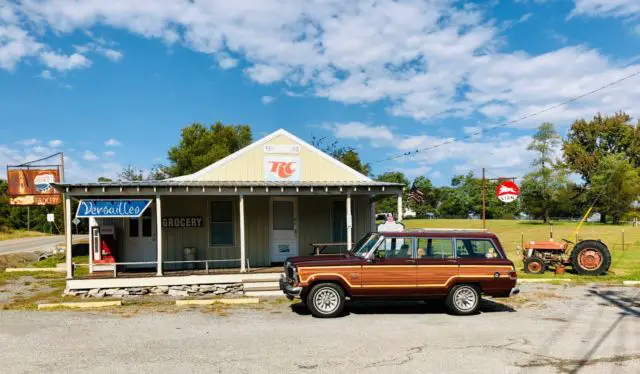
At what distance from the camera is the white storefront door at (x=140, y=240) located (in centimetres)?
1631

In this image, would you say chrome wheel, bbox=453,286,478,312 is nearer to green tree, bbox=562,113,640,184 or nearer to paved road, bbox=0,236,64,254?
paved road, bbox=0,236,64,254

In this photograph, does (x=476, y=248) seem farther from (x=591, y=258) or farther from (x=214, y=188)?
(x=591, y=258)

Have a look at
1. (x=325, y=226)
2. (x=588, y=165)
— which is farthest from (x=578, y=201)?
(x=325, y=226)

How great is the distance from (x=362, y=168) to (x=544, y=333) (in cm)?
4601

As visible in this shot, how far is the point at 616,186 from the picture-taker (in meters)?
55.2

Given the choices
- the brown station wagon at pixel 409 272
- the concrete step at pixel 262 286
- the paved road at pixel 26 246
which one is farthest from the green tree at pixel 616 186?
the paved road at pixel 26 246

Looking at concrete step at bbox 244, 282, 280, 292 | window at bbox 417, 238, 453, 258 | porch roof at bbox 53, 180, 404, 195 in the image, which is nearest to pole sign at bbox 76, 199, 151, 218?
porch roof at bbox 53, 180, 404, 195

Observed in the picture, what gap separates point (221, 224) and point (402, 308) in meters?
7.42

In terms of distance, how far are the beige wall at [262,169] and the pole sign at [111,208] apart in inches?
115

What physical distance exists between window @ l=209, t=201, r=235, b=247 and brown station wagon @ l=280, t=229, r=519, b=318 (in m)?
6.30

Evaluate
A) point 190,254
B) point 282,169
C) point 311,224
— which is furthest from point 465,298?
point 190,254

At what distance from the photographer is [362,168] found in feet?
179

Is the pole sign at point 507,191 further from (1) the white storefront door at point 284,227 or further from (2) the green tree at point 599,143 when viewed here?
(2) the green tree at point 599,143

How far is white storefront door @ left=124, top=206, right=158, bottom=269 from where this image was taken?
16.3m
